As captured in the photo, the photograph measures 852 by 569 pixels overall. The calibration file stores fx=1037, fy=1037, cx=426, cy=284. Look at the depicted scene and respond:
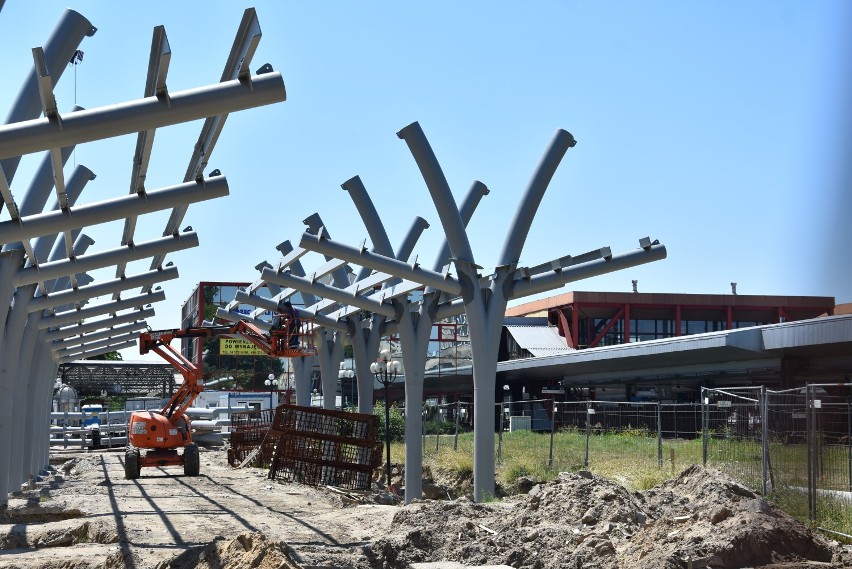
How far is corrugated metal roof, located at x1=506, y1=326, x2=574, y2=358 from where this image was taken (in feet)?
186

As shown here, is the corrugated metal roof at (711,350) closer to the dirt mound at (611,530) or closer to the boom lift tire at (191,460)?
the dirt mound at (611,530)

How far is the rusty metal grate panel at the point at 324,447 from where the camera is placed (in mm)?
24953

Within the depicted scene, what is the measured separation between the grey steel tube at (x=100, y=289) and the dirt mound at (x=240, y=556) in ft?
31.1

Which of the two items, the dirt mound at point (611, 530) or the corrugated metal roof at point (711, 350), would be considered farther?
the corrugated metal roof at point (711, 350)

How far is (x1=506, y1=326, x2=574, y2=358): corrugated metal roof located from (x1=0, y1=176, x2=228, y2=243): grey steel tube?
141 feet

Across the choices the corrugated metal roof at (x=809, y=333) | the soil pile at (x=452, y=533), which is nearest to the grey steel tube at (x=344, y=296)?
the soil pile at (x=452, y=533)

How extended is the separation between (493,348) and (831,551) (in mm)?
8996

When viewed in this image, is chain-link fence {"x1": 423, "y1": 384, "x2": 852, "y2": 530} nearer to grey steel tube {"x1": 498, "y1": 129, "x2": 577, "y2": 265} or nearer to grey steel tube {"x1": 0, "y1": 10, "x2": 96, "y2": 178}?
grey steel tube {"x1": 498, "y1": 129, "x2": 577, "y2": 265}

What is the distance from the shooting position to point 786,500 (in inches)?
516

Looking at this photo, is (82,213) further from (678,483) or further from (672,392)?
(672,392)

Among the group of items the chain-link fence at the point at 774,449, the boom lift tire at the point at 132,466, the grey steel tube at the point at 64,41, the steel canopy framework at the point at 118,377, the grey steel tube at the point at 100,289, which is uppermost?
the grey steel tube at the point at 64,41

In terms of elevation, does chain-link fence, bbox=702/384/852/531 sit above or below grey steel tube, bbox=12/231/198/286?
below

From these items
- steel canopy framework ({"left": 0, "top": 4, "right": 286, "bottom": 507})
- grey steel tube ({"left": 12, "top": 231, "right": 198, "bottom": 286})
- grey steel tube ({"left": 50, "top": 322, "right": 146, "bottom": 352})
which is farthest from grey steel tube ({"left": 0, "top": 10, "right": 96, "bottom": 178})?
grey steel tube ({"left": 50, "top": 322, "right": 146, "bottom": 352})

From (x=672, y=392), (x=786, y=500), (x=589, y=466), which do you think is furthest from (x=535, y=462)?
(x=672, y=392)
